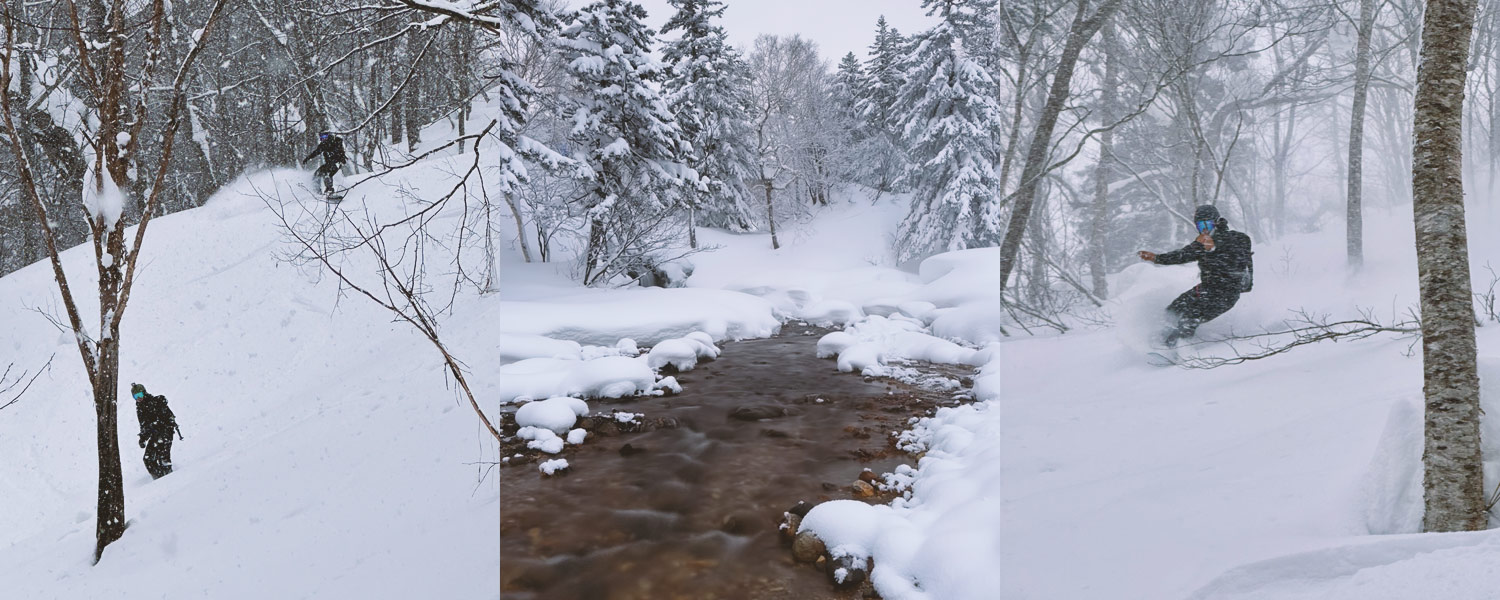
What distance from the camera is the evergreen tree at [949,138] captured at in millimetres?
1927

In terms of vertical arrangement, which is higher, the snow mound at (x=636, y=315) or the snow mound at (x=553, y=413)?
the snow mound at (x=636, y=315)

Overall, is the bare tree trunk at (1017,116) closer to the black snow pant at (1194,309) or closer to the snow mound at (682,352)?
the black snow pant at (1194,309)

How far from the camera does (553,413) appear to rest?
188 cm

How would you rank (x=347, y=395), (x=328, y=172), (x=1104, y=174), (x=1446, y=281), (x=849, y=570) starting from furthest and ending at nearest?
(x=328, y=172), (x=347, y=395), (x=1104, y=174), (x=849, y=570), (x=1446, y=281)

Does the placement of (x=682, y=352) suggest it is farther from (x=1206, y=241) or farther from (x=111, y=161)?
(x=111, y=161)

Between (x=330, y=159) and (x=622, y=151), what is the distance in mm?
1244

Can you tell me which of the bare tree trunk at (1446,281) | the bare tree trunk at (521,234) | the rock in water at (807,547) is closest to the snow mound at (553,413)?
the bare tree trunk at (521,234)

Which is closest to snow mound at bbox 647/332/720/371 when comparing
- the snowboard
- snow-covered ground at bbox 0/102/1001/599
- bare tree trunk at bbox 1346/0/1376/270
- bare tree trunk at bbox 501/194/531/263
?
snow-covered ground at bbox 0/102/1001/599

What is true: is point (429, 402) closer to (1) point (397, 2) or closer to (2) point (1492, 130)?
(1) point (397, 2)

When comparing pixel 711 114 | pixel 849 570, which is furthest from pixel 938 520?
pixel 711 114

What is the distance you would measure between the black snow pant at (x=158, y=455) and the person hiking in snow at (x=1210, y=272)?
3020 mm

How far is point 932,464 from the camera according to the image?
1761 mm

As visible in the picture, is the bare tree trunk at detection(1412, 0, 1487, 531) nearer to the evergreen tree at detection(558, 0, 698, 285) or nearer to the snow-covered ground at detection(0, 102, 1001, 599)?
the snow-covered ground at detection(0, 102, 1001, 599)

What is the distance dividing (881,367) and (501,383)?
1173mm
